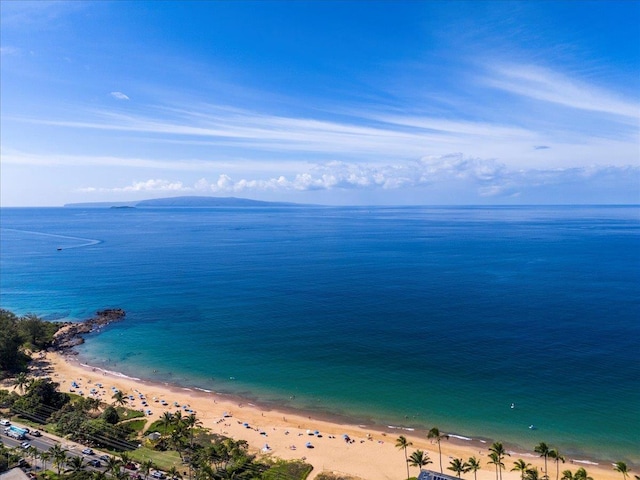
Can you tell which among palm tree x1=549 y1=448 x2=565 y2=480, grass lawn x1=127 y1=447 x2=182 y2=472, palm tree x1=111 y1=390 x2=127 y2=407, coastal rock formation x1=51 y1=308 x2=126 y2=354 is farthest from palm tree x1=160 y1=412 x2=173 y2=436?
coastal rock formation x1=51 y1=308 x2=126 y2=354

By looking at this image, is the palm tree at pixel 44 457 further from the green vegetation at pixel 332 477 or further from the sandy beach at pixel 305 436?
the green vegetation at pixel 332 477

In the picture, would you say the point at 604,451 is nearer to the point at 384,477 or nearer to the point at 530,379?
the point at 530,379

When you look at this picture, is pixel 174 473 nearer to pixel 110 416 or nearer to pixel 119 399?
pixel 110 416

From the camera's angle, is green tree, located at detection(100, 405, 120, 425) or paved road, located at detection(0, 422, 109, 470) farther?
green tree, located at detection(100, 405, 120, 425)

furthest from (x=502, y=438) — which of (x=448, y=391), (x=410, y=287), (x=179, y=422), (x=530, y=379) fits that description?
(x=410, y=287)

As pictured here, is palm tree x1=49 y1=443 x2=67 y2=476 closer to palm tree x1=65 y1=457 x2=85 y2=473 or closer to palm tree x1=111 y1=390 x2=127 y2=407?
palm tree x1=65 y1=457 x2=85 y2=473

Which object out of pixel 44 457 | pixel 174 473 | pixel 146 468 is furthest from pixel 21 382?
pixel 174 473

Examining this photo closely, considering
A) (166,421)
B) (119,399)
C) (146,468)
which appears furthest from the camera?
(119,399)
